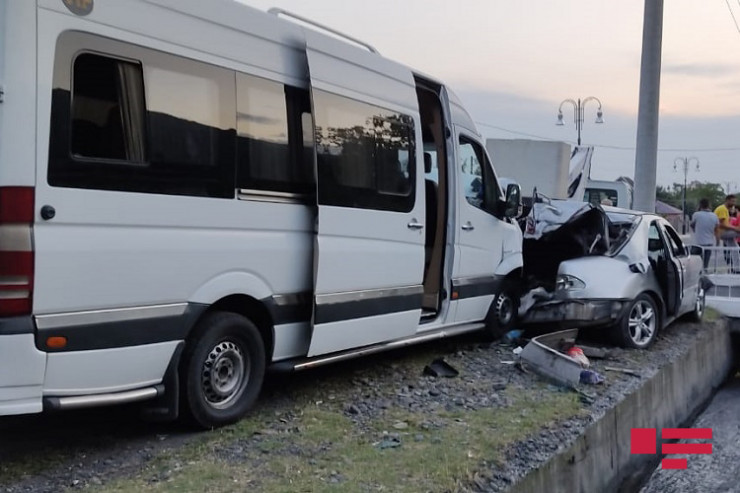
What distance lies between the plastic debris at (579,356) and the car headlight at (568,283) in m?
1.03

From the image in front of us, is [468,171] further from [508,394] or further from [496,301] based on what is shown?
[508,394]

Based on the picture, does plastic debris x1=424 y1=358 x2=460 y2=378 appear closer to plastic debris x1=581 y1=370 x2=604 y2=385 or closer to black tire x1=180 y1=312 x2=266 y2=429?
plastic debris x1=581 y1=370 x2=604 y2=385

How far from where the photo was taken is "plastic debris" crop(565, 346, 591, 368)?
724 centimetres

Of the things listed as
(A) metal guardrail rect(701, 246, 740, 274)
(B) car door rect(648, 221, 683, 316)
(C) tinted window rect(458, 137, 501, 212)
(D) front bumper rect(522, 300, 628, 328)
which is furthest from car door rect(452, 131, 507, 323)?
(A) metal guardrail rect(701, 246, 740, 274)

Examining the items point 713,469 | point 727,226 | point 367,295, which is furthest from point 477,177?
point 727,226

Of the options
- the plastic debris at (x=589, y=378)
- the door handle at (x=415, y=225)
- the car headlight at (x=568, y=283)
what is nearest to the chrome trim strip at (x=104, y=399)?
the door handle at (x=415, y=225)

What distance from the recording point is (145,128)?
173 inches

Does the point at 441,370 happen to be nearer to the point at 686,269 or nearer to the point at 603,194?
the point at 686,269

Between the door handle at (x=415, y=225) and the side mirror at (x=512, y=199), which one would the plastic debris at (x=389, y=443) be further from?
the side mirror at (x=512, y=199)

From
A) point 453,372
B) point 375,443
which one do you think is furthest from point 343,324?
point 453,372

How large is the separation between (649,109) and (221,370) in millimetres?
11219

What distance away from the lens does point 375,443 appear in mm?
4926

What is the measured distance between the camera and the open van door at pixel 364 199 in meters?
5.61

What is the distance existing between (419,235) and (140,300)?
2995 millimetres
